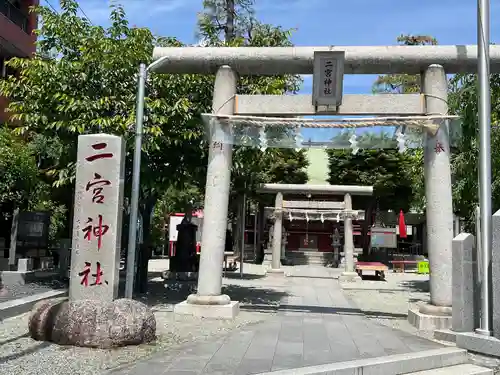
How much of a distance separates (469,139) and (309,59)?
5257 millimetres

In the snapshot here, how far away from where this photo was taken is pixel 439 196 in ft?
32.7

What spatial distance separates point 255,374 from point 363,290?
44.0ft

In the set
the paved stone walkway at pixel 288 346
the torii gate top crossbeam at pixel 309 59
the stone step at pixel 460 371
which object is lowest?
the stone step at pixel 460 371

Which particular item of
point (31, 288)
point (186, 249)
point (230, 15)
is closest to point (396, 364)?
point (31, 288)

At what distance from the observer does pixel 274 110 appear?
1052 cm

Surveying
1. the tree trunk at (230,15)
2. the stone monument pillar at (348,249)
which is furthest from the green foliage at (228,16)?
the stone monument pillar at (348,249)

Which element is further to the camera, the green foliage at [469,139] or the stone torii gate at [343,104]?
the green foliage at [469,139]

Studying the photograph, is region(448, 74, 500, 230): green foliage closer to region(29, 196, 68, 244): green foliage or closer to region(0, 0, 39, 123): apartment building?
region(29, 196, 68, 244): green foliage

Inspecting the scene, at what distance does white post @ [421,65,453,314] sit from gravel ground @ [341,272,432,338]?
3.37 ft

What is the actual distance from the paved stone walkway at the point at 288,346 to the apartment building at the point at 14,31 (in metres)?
16.6

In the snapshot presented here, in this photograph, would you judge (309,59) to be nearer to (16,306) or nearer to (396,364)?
(396,364)

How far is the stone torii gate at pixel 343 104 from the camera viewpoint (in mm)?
9953

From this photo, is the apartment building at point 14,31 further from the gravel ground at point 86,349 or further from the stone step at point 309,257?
the stone step at point 309,257

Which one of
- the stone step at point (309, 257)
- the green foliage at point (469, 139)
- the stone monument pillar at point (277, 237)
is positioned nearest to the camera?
the green foliage at point (469, 139)
